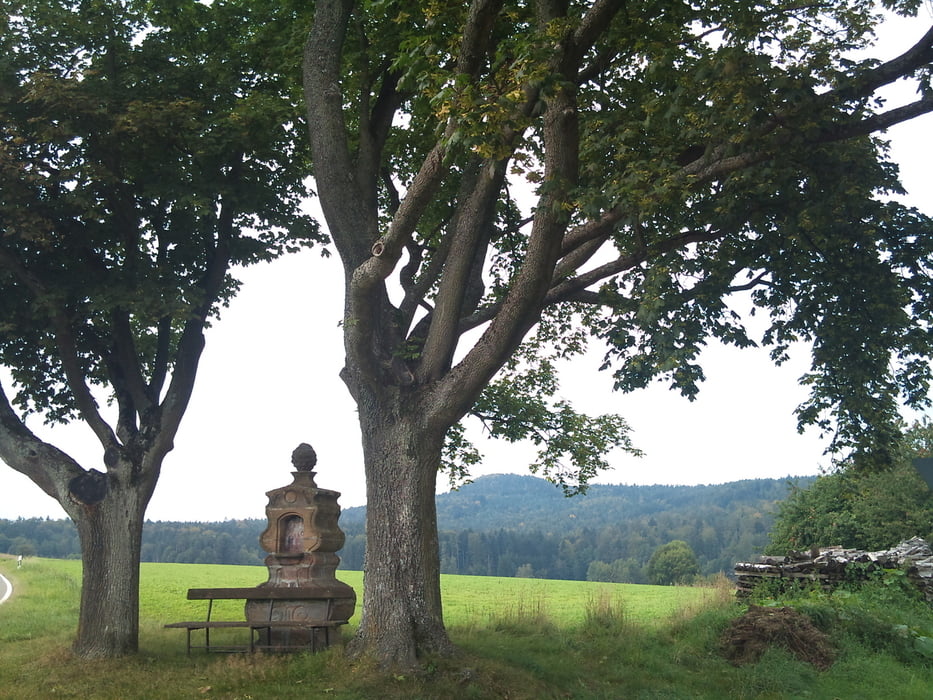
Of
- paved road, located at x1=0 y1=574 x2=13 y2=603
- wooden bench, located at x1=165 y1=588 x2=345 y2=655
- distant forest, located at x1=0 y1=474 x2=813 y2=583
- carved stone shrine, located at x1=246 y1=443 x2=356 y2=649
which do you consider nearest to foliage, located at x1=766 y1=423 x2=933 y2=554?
distant forest, located at x1=0 y1=474 x2=813 y2=583

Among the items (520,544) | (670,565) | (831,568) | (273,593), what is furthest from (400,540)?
(520,544)

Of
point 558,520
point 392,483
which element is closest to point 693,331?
point 392,483

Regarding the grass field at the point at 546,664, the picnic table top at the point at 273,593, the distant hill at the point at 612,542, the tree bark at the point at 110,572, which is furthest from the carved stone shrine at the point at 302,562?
the distant hill at the point at 612,542

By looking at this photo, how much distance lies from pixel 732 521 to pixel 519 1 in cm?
11190

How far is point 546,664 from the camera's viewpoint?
1157 centimetres

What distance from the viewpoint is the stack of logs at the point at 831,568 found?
17.5 m

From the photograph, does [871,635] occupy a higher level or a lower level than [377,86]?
lower

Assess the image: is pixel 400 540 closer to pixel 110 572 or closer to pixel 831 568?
pixel 110 572

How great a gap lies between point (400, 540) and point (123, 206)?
7769 millimetres

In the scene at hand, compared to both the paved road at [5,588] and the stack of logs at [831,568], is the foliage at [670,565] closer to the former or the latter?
the paved road at [5,588]

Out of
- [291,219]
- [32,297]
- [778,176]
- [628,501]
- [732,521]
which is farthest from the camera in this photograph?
[628,501]

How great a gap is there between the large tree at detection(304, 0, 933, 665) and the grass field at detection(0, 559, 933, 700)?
0.75m

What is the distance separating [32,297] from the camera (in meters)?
13.7

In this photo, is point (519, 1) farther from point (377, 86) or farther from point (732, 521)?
point (732, 521)
